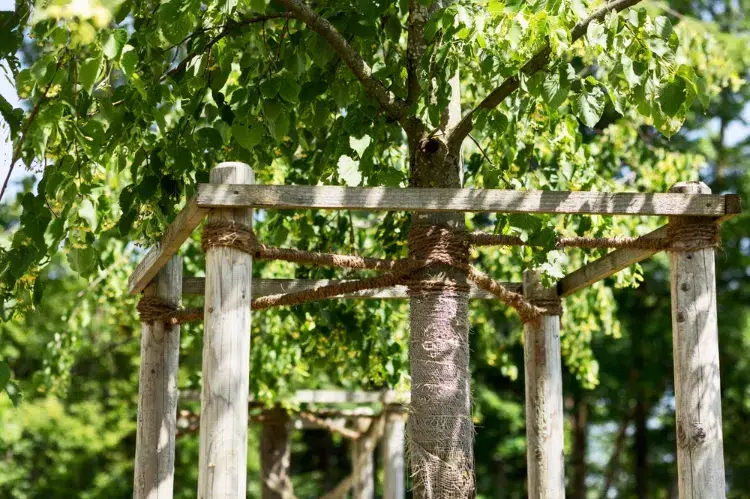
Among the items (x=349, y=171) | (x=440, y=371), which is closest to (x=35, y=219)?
(x=349, y=171)

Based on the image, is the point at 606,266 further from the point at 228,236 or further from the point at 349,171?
the point at 228,236

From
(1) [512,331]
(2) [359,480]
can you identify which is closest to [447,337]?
(2) [359,480]

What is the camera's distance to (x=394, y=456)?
9.49 metres

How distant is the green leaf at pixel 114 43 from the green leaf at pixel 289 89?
2.61 feet

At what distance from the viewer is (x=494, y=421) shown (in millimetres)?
16453

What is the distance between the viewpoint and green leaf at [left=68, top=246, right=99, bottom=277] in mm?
3611

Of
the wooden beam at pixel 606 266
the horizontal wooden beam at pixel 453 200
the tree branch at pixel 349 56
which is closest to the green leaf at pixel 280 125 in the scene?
the tree branch at pixel 349 56

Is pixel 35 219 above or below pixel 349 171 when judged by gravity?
below

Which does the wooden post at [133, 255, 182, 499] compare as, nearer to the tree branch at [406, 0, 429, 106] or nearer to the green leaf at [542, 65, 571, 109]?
the tree branch at [406, 0, 429, 106]

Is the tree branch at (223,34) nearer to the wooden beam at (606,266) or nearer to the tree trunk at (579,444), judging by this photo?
the wooden beam at (606,266)

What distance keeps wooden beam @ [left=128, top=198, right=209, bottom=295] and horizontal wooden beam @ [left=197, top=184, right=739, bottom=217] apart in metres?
0.15

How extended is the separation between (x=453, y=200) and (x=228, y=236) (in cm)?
74

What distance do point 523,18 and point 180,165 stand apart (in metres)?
1.43

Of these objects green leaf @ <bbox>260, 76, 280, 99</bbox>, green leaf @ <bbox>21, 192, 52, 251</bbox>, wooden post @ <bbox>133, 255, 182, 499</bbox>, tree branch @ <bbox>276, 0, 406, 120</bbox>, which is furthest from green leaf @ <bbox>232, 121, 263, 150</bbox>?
wooden post @ <bbox>133, 255, 182, 499</bbox>
